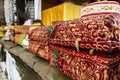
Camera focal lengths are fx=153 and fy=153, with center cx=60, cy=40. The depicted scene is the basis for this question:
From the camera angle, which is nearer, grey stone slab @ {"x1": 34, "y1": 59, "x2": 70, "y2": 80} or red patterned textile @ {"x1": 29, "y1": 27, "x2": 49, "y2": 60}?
grey stone slab @ {"x1": 34, "y1": 59, "x2": 70, "y2": 80}

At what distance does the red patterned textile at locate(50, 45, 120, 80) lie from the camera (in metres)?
0.50

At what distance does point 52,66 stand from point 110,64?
1.52 feet

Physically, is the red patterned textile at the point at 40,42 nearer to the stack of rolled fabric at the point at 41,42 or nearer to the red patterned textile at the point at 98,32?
the stack of rolled fabric at the point at 41,42

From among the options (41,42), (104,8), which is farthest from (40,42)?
(104,8)

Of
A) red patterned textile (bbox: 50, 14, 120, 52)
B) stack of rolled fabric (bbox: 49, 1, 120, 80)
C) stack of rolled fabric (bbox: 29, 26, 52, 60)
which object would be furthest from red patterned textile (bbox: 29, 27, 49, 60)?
red patterned textile (bbox: 50, 14, 120, 52)

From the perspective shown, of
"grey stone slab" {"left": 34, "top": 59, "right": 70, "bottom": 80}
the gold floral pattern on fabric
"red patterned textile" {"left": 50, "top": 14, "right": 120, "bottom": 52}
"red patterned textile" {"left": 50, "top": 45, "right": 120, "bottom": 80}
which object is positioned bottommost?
"grey stone slab" {"left": 34, "top": 59, "right": 70, "bottom": 80}

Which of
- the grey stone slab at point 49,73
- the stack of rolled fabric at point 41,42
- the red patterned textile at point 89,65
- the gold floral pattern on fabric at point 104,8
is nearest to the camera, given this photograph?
the red patterned textile at point 89,65

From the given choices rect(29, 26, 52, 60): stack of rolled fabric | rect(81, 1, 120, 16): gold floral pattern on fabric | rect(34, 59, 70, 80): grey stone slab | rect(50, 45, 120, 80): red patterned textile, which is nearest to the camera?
rect(50, 45, 120, 80): red patterned textile

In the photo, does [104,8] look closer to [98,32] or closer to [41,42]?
[98,32]

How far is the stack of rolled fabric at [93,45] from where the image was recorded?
0.51 m

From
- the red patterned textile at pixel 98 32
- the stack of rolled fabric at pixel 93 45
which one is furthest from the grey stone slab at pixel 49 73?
the red patterned textile at pixel 98 32

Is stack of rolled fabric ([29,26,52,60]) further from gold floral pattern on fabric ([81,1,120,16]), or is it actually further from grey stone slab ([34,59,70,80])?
gold floral pattern on fabric ([81,1,120,16])

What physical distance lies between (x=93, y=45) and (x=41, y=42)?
0.58 m

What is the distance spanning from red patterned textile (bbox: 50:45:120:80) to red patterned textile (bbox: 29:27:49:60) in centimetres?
26
